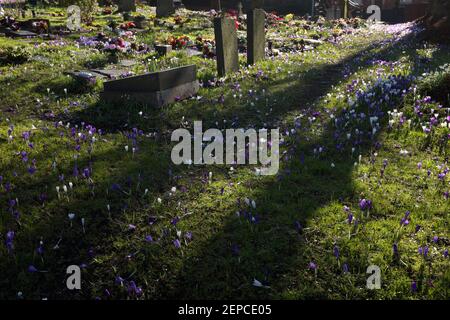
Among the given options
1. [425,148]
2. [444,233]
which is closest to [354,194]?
[444,233]

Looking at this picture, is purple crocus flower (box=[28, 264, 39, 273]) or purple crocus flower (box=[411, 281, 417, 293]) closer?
purple crocus flower (box=[411, 281, 417, 293])

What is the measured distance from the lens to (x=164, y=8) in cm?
2112

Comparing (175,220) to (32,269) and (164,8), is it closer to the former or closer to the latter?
(32,269)

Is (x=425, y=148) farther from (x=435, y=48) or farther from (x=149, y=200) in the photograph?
(x=435, y=48)

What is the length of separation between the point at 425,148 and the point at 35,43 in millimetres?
11740

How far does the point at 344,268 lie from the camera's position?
3582 mm

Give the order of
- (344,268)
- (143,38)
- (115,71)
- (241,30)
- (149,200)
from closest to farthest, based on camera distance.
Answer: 1. (344,268)
2. (149,200)
3. (115,71)
4. (143,38)
5. (241,30)

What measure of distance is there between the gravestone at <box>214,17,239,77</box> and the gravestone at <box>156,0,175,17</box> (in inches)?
480

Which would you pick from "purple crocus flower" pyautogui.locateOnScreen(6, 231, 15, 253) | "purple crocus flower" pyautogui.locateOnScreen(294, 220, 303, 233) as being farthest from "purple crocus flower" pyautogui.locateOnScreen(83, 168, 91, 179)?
"purple crocus flower" pyautogui.locateOnScreen(294, 220, 303, 233)

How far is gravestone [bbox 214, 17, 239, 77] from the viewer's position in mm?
9773

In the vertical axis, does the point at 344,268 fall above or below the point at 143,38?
below

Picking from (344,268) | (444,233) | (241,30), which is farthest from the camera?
(241,30)

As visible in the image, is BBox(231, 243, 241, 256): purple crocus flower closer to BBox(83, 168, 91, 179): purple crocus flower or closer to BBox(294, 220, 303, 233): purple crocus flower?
BBox(294, 220, 303, 233): purple crocus flower

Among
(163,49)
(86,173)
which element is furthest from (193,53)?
(86,173)
